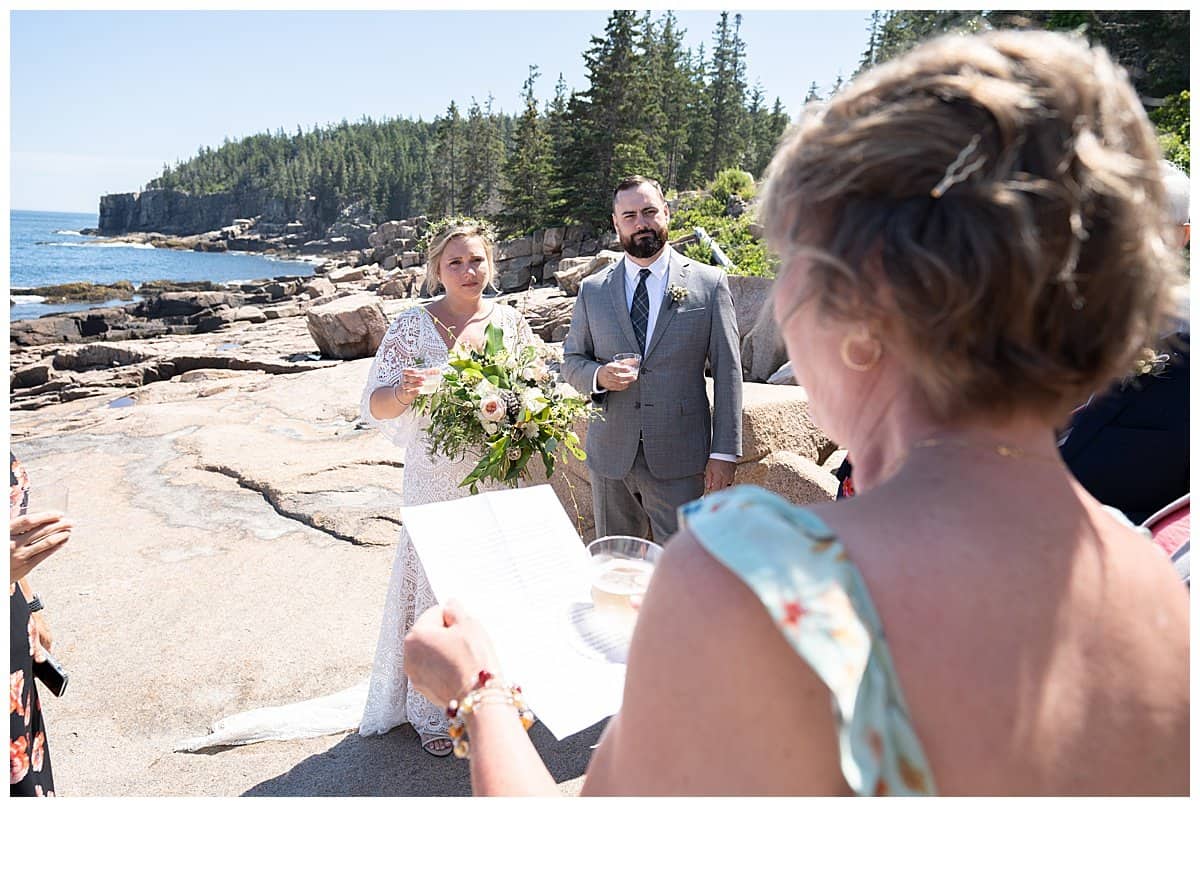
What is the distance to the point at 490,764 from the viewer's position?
1151 millimetres

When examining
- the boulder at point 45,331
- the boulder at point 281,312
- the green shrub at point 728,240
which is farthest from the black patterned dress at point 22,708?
the boulder at point 281,312

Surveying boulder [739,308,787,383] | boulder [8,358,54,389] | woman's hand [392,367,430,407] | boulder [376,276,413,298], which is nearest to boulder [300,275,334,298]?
boulder [376,276,413,298]

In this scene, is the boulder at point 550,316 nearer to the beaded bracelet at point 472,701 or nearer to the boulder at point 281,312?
the beaded bracelet at point 472,701

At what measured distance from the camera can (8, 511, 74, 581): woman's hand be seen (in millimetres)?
2174

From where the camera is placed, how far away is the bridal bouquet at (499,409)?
3334 millimetres

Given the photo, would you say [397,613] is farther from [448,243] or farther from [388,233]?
[388,233]

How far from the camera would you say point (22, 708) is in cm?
231

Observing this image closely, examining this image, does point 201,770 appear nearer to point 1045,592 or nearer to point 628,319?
point 628,319

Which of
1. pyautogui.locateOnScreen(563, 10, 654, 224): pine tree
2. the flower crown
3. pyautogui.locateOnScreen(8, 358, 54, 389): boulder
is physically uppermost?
pyautogui.locateOnScreen(563, 10, 654, 224): pine tree

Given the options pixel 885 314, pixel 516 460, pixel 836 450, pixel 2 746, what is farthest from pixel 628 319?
pixel 885 314

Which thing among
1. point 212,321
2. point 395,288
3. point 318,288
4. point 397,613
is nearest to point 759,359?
point 397,613

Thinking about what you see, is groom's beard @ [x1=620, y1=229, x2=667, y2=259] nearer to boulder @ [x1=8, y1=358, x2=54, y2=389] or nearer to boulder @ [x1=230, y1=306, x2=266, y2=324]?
boulder @ [x1=8, y1=358, x2=54, y2=389]

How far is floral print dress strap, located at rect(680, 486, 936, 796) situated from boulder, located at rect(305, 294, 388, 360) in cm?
1698

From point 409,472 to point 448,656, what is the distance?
2749 mm
